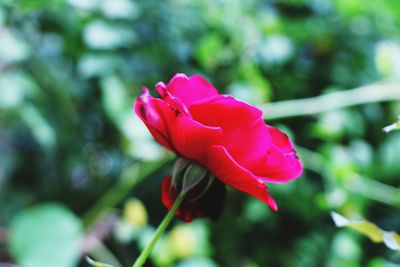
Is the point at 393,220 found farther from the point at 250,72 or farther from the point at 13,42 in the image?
the point at 13,42

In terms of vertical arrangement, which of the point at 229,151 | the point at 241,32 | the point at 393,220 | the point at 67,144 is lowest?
the point at 393,220

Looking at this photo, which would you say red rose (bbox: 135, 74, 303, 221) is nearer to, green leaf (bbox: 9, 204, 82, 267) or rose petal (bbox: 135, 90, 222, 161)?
rose petal (bbox: 135, 90, 222, 161)

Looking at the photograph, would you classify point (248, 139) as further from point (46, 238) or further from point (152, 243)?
point (46, 238)

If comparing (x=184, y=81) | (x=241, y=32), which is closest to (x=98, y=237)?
(x=241, y=32)

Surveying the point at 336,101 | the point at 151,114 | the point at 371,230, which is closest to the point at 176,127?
the point at 151,114

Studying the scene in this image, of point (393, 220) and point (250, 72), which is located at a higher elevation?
point (250, 72)

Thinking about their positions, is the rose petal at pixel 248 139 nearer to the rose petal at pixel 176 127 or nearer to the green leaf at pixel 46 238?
the rose petal at pixel 176 127

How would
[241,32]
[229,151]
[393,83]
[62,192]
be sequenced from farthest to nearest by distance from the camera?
[62,192] → [241,32] → [393,83] → [229,151]

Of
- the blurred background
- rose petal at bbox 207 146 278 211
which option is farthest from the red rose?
the blurred background
